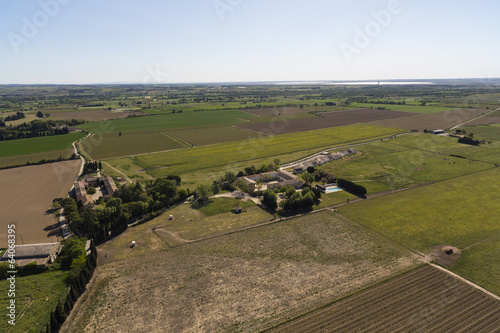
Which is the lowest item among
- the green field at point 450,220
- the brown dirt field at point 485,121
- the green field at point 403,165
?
the green field at point 450,220

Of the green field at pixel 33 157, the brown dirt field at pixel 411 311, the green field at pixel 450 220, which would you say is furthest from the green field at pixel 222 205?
the green field at pixel 33 157

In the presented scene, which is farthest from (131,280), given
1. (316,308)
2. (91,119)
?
(91,119)

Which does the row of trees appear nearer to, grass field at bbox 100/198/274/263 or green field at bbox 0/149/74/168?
grass field at bbox 100/198/274/263

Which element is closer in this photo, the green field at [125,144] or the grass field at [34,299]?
the grass field at [34,299]

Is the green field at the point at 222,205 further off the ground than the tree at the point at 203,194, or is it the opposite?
the tree at the point at 203,194

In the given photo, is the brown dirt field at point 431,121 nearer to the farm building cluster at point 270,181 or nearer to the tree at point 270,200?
the farm building cluster at point 270,181

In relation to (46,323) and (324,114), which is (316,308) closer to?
(46,323)

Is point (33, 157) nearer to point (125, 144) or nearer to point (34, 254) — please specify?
point (125, 144)

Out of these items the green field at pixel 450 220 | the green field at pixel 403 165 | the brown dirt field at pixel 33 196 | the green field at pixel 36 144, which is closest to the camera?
the green field at pixel 450 220
